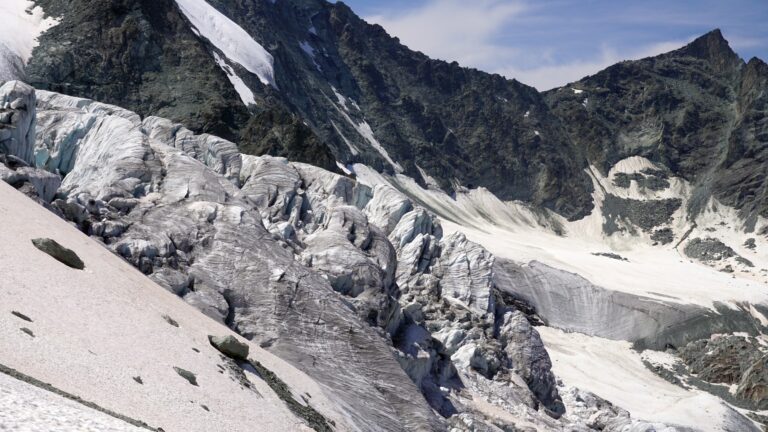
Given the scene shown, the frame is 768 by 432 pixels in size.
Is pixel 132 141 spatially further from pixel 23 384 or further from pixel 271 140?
pixel 271 140

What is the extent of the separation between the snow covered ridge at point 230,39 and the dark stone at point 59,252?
108 m

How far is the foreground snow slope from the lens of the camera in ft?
58.3

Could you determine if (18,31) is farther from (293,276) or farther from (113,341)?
(113,341)

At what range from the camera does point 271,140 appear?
96062mm

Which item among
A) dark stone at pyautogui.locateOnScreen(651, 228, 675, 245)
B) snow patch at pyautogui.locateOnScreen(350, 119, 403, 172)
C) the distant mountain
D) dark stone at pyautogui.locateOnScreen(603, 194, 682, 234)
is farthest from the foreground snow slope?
dark stone at pyautogui.locateOnScreen(603, 194, 682, 234)

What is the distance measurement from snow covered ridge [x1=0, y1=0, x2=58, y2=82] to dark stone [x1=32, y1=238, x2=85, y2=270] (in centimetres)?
6615

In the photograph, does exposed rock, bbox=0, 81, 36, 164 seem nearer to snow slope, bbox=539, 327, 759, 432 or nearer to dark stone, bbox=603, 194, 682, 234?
snow slope, bbox=539, 327, 759, 432

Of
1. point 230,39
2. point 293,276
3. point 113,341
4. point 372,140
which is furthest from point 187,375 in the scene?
point 372,140

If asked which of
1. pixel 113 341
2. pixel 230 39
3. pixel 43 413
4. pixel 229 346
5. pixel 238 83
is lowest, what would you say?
pixel 229 346

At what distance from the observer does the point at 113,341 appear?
2050 cm

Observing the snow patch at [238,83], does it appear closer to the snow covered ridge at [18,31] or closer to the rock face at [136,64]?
the rock face at [136,64]

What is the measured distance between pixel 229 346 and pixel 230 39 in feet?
393

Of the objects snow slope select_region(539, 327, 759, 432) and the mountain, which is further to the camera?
snow slope select_region(539, 327, 759, 432)

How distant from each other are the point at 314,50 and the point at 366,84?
49.0ft
